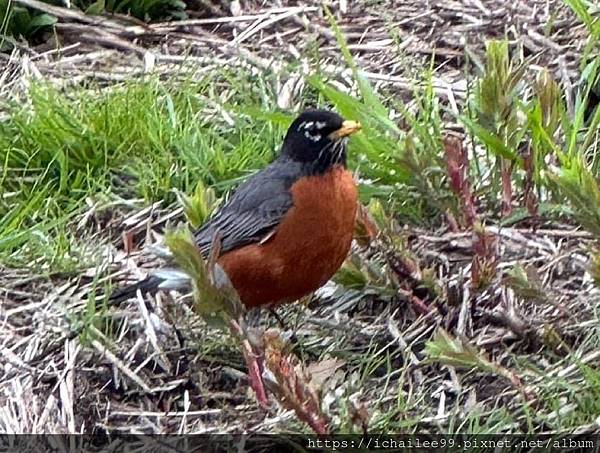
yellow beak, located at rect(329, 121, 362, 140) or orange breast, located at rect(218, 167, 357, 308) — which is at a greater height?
yellow beak, located at rect(329, 121, 362, 140)

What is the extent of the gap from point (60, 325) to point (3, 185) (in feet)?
2.41

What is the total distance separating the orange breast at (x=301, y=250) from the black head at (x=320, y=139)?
7 centimetres

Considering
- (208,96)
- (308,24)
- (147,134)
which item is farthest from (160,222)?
(308,24)

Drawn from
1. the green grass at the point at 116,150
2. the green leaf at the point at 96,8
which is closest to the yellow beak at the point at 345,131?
the green grass at the point at 116,150

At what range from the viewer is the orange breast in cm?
349

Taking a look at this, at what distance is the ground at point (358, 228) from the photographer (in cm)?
325

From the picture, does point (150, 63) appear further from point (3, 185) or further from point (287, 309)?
point (287, 309)

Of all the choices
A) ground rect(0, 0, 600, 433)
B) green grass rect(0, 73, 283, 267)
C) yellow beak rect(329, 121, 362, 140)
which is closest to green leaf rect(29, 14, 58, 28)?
ground rect(0, 0, 600, 433)

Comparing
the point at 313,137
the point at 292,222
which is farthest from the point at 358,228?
the point at 313,137

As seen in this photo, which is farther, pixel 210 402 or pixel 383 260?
pixel 383 260

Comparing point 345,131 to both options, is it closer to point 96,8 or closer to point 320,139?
point 320,139

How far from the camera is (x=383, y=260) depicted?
370cm

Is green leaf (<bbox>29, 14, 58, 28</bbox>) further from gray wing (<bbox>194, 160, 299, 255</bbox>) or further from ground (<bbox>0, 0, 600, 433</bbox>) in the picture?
gray wing (<bbox>194, 160, 299, 255</bbox>)

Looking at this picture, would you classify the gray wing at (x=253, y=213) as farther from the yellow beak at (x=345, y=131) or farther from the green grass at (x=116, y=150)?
the green grass at (x=116, y=150)
